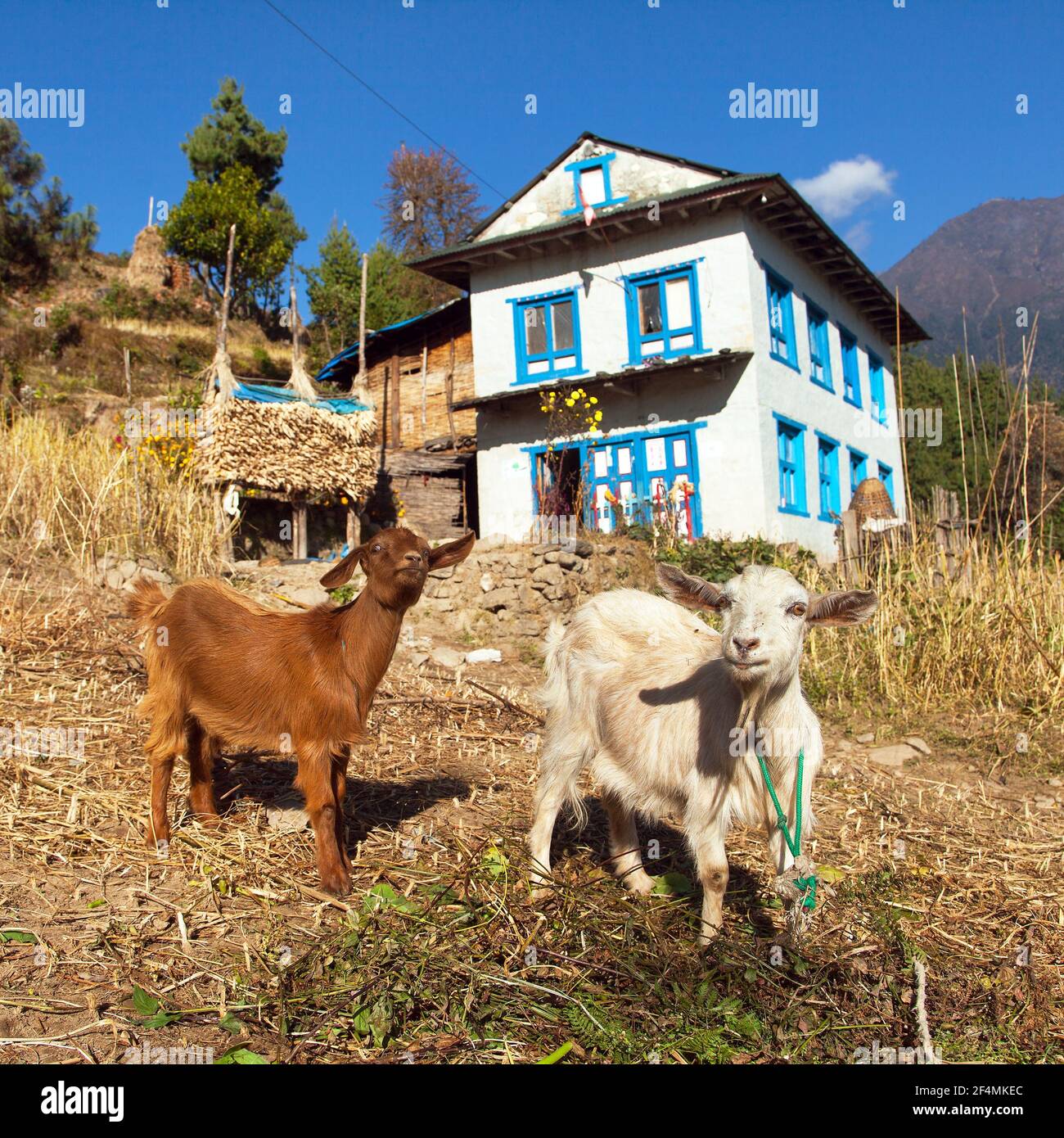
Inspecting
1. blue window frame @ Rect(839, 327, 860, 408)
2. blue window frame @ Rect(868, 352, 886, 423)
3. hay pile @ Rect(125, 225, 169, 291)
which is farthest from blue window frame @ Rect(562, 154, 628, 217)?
hay pile @ Rect(125, 225, 169, 291)

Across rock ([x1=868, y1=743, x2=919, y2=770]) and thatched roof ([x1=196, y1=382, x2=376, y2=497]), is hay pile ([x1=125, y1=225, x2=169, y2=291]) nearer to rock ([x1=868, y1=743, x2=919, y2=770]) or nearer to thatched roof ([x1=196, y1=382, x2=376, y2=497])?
thatched roof ([x1=196, y1=382, x2=376, y2=497])

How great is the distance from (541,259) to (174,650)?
1747cm

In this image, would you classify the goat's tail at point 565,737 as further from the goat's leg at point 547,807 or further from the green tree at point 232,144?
the green tree at point 232,144

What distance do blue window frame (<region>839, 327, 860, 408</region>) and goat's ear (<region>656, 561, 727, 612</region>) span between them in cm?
2098

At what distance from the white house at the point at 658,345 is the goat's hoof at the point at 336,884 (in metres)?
12.7

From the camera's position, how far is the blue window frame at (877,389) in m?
25.9

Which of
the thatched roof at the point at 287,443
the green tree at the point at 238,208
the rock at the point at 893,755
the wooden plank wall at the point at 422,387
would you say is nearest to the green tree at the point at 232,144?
the green tree at the point at 238,208

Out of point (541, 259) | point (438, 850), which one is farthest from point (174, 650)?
point (541, 259)

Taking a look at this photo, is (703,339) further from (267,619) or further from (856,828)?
A: (267,619)

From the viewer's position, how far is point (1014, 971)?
390cm

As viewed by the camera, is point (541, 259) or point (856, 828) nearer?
point (856, 828)

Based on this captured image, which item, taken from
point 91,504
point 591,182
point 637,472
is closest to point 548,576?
point 91,504

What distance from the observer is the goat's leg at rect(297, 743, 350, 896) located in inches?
159
